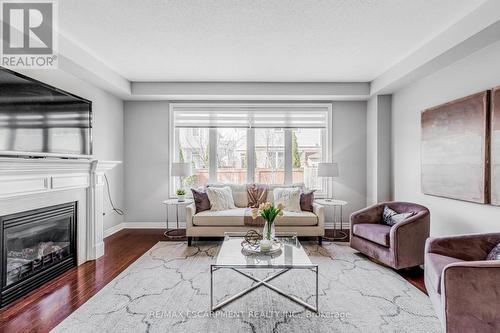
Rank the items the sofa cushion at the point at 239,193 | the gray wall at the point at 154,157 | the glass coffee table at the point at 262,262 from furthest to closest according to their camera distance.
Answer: the gray wall at the point at 154,157 → the sofa cushion at the point at 239,193 → the glass coffee table at the point at 262,262

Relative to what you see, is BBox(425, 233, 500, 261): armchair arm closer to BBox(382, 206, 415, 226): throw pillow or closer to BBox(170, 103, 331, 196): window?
BBox(382, 206, 415, 226): throw pillow

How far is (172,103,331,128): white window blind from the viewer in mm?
4879

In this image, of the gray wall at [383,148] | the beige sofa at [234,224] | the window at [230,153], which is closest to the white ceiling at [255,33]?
the gray wall at [383,148]

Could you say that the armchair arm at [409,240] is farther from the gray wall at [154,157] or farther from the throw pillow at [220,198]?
the throw pillow at [220,198]

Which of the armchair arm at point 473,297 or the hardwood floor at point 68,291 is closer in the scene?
the armchair arm at point 473,297

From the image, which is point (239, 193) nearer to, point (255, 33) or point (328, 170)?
point (328, 170)

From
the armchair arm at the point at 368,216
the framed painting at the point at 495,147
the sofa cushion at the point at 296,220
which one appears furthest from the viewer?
the sofa cushion at the point at 296,220

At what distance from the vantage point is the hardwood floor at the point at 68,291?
2018 mm

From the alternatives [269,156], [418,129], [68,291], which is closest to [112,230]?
[68,291]

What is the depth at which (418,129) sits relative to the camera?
3.66 metres

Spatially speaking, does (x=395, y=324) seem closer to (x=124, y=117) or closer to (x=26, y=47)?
(x=26, y=47)

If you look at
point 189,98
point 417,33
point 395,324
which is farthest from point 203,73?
point 395,324

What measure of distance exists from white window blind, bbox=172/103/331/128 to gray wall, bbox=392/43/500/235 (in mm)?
1326

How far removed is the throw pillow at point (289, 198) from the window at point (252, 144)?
689 mm
